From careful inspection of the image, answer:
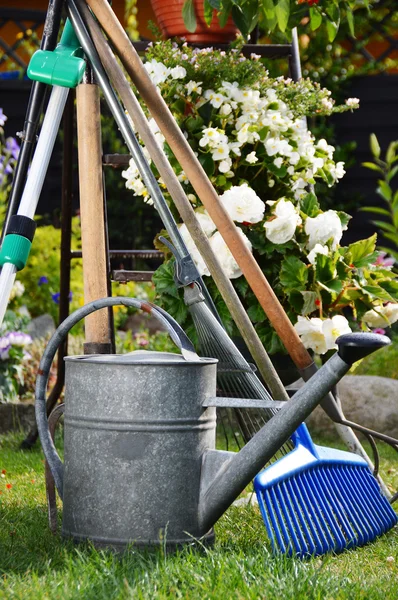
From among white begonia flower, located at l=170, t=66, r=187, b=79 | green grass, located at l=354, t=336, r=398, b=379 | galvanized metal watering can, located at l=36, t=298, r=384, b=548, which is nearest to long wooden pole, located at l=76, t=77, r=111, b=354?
galvanized metal watering can, located at l=36, t=298, r=384, b=548

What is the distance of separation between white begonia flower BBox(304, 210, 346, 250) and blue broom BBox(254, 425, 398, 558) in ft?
2.10

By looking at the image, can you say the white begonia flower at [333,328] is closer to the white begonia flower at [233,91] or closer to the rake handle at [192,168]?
the rake handle at [192,168]

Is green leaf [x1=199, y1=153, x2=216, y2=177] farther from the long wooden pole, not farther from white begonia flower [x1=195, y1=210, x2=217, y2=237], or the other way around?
the long wooden pole

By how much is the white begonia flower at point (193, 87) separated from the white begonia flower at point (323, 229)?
48 centimetres

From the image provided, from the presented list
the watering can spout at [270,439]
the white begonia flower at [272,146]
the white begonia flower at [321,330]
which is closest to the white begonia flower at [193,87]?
the white begonia flower at [272,146]

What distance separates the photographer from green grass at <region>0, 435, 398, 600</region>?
4.66 feet

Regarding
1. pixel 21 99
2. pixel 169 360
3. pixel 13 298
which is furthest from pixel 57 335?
pixel 21 99

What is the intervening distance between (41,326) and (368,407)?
6.07 ft

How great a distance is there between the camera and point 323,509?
5.82ft

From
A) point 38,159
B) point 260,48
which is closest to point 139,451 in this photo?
point 38,159

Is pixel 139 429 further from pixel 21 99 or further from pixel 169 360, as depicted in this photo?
pixel 21 99

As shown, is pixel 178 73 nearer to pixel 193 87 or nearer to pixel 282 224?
pixel 193 87

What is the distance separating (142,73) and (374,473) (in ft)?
3.67

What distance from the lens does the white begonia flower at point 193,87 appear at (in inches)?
95.2
